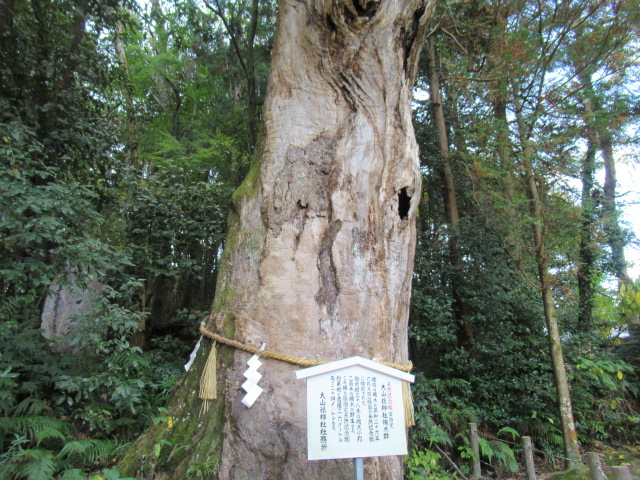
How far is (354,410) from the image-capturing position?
1.91 metres

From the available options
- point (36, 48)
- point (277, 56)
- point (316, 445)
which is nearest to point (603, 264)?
point (277, 56)

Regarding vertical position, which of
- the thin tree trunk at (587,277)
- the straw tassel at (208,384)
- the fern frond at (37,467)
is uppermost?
the thin tree trunk at (587,277)

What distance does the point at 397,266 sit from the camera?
307 centimetres

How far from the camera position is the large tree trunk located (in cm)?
251

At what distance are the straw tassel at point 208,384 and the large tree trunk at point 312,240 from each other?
2.3 inches

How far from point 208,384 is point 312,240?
3.91 ft

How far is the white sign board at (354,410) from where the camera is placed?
6.06 feet

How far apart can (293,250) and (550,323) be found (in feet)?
14.7

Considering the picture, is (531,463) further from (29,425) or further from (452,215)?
(29,425)

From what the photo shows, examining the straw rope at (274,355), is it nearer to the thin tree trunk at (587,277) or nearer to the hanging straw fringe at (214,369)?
the hanging straw fringe at (214,369)

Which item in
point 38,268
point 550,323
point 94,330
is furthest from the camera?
point 550,323

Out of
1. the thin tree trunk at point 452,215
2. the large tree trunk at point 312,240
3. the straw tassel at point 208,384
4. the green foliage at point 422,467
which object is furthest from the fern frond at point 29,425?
the thin tree trunk at point 452,215

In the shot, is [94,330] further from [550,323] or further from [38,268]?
[550,323]

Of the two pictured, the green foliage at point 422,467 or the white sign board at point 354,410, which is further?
the green foliage at point 422,467
